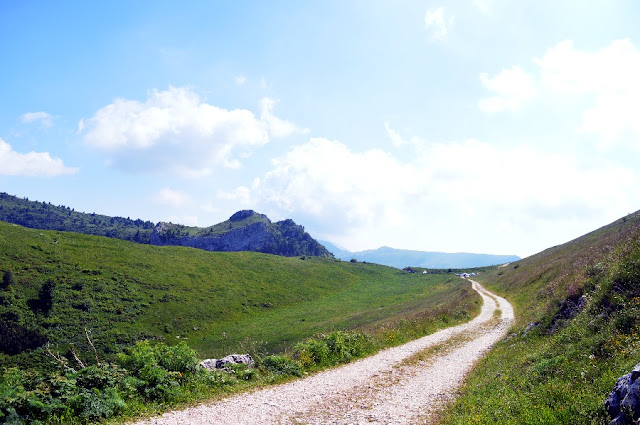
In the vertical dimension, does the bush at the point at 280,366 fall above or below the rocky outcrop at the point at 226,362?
above

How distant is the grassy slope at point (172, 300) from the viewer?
157 ft

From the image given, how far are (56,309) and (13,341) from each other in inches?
317

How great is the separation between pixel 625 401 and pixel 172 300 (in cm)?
7018

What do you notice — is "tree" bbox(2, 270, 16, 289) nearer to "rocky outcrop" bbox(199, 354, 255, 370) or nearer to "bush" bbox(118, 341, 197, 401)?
"rocky outcrop" bbox(199, 354, 255, 370)

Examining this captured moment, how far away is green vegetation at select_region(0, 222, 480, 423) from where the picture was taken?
1111 centimetres

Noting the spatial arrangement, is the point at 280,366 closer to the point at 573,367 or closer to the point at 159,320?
the point at 573,367

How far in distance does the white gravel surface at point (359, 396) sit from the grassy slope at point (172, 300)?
1475 centimetres

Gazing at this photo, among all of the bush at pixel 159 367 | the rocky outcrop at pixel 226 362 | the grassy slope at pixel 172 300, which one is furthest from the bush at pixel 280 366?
the grassy slope at pixel 172 300

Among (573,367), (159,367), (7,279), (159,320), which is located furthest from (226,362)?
(7,279)

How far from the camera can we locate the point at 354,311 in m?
72.6

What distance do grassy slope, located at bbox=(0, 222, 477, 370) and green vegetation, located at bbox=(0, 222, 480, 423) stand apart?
10.5 inches

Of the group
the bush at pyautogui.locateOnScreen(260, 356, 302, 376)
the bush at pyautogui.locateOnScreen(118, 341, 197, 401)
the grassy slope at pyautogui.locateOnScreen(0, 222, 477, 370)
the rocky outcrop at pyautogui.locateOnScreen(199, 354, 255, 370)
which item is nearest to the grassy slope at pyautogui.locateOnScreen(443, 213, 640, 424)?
the bush at pyautogui.locateOnScreen(260, 356, 302, 376)

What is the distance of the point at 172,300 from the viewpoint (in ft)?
214

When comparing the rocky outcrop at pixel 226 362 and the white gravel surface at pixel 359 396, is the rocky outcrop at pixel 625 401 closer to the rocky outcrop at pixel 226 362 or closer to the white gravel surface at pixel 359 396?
the white gravel surface at pixel 359 396
